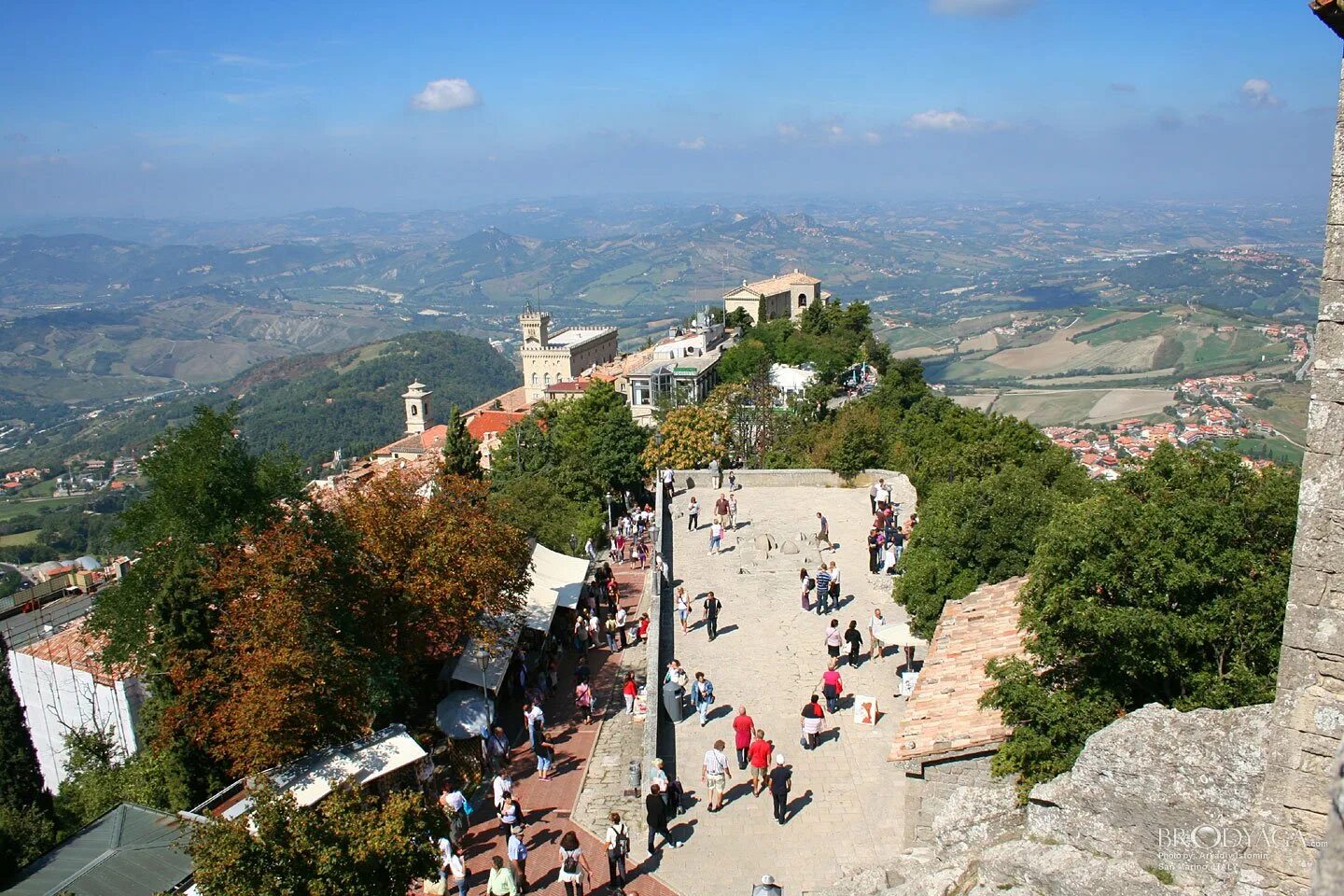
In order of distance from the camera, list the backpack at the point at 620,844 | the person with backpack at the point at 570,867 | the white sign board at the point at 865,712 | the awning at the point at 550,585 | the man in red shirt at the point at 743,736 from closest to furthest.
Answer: the person with backpack at the point at 570,867
the backpack at the point at 620,844
the man in red shirt at the point at 743,736
the white sign board at the point at 865,712
the awning at the point at 550,585

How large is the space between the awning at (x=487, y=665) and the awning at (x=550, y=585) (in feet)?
4.70

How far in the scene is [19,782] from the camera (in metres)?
16.5

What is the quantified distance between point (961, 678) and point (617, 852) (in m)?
4.57

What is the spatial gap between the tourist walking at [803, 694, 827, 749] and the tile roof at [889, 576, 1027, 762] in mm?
1234

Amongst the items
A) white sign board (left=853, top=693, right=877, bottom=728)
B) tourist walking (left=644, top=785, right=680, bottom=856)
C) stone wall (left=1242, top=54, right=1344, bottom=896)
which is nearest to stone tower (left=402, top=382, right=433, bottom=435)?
white sign board (left=853, top=693, right=877, bottom=728)

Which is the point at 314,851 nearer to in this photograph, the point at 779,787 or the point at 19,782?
the point at 779,787

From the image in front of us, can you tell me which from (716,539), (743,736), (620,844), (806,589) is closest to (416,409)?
(716,539)

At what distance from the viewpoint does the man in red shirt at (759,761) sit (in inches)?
485

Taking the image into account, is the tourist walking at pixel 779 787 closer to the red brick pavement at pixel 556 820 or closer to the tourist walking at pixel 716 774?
the tourist walking at pixel 716 774

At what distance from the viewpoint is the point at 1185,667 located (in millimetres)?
9781

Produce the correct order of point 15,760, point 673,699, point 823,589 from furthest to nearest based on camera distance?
point 823,589 < point 15,760 < point 673,699

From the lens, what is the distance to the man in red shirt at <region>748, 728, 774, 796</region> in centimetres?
1233

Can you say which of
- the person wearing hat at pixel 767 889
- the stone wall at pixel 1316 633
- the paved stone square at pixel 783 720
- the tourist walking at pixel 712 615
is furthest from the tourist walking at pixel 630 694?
the stone wall at pixel 1316 633

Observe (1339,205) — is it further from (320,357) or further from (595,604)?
(320,357)
